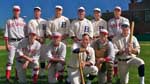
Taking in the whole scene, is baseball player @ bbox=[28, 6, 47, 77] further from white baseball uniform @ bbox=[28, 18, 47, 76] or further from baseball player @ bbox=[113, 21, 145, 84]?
baseball player @ bbox=[113, 21, 145, 84]

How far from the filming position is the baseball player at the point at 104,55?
10.8 metres

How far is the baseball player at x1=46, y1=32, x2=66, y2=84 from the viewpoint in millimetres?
11273

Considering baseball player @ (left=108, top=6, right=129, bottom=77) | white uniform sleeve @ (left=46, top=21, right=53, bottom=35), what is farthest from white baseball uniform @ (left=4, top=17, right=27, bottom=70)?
baseball player @ (left=108, top=6, right=129, bottom=77)

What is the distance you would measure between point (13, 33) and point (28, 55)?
94cm

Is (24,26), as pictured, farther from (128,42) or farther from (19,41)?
(128,42)

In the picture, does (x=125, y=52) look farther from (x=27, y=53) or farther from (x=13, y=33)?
(x=13, y=33)

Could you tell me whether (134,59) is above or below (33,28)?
below

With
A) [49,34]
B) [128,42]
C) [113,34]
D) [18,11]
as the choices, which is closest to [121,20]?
[113,34]

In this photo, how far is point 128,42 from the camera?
11.1 meters

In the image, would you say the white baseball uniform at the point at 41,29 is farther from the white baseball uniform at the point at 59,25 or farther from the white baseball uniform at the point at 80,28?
the white baseball uniform at the point at 80,28

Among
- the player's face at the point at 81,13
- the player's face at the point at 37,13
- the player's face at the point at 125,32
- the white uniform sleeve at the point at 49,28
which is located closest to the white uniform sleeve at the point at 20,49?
the white uniform sleeve at the point at 49,28

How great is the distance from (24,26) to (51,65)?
1.44 meters

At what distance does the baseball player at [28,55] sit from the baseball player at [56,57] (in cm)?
37

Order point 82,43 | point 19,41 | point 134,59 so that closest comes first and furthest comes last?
point 82,43 → point 134,59 → point 19,41
